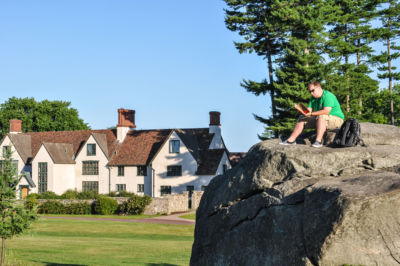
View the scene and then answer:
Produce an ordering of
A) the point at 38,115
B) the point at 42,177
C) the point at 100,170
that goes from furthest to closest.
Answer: the point at 38,115 → the point at 100,170 → the point at 42,177

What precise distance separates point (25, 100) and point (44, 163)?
103ft

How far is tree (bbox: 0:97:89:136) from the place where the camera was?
88.0m

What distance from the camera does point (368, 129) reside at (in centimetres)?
1274

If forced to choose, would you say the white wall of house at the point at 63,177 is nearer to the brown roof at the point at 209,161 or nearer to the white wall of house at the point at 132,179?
the white wall of house at the point at 132,179

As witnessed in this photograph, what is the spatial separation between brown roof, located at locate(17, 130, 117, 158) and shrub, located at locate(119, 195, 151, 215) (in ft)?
51.4

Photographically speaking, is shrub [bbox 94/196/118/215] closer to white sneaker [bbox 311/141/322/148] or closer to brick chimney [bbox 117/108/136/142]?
brick chimney [bbox 117/108/136/142]

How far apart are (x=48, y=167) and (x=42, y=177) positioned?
1477 mm

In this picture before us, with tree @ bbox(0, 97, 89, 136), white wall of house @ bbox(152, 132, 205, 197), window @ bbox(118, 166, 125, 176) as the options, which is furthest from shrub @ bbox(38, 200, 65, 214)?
tree @ bbox(0, 97, 89, 136)

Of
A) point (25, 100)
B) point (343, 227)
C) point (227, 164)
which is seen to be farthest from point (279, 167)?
point (25, 100)

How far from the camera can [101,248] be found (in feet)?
77.6

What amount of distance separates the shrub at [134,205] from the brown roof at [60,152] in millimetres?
17246

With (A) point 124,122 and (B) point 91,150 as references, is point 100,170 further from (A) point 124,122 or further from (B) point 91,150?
(A) point 124,122

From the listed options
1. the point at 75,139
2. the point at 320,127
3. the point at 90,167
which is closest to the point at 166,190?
the point at 90,167

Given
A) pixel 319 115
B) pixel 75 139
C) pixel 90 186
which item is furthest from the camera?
pixel 75 139
